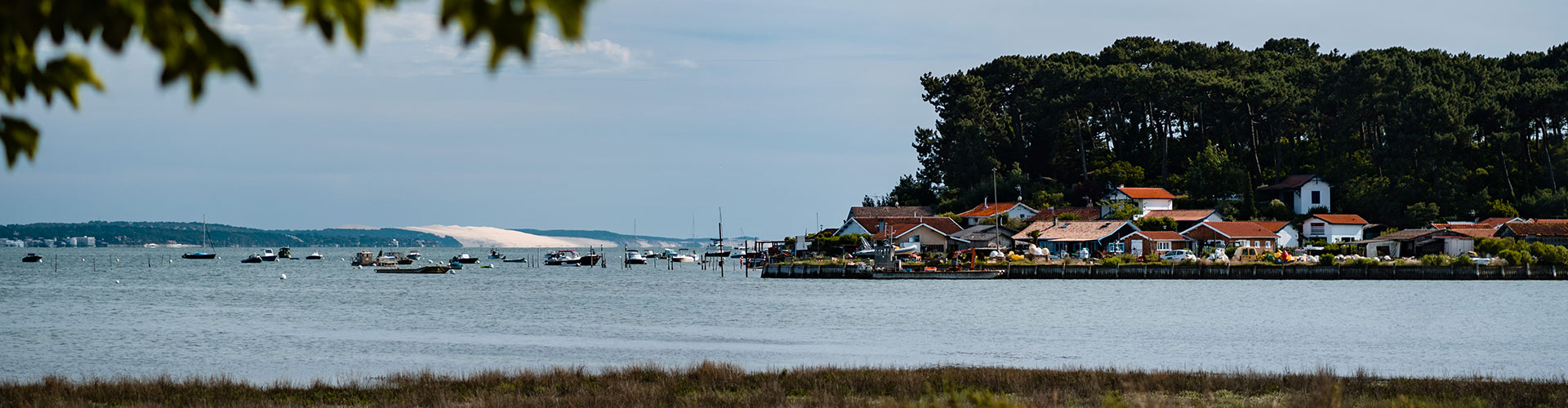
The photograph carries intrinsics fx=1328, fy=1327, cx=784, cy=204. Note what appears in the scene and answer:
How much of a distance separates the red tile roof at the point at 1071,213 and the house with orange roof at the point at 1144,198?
28.5 inches

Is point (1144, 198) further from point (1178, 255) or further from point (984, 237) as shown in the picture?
point (1178, 255)

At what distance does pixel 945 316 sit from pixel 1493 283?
1592 inches

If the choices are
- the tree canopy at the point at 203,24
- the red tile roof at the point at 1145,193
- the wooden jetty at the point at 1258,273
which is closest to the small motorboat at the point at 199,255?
the wooden jetty at the point at 1258,273

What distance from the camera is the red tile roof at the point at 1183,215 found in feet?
307

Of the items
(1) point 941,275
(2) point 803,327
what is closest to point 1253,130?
(1) point 941,275

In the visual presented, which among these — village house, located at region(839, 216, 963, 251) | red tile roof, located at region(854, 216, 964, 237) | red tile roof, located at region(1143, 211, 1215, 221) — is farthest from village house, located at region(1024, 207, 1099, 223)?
village house, located at region(839, 216, 963, 251)

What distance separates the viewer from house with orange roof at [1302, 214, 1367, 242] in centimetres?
8906

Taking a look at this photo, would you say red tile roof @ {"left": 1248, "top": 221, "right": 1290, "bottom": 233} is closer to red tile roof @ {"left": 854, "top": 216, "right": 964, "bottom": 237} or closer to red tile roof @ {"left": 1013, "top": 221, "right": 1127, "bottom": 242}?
red tile roof @ {"left": 1013, "top": 221, "right": 1127, "bottom": 242}

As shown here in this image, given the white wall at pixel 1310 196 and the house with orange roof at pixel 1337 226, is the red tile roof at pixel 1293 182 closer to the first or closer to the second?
the white wall at pixel 1310 196

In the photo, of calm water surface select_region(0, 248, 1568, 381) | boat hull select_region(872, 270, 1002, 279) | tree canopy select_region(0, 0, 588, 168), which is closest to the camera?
tree canopy select_region(0, 0, 588, 168)

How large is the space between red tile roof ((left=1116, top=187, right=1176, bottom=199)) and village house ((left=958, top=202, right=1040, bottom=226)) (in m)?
7.37

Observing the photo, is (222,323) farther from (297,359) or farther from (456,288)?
(456,288)

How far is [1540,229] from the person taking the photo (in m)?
78.3

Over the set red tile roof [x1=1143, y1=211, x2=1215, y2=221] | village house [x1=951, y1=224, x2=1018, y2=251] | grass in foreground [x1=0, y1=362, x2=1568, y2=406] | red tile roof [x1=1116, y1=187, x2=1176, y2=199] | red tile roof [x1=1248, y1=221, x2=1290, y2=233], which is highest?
red tile roof [x1=1116, y1=187, x2=1176, y2=199]
